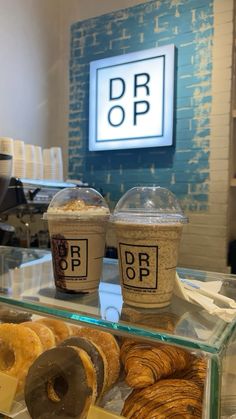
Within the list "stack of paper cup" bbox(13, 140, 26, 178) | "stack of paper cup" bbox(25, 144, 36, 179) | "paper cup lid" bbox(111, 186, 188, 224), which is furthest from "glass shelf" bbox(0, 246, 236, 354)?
"stack of paper cup" bbox(25, 144, 36, 179)

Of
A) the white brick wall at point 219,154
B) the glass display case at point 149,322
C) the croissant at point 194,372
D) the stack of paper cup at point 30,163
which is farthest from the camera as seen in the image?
the white brick wall at point 219,154

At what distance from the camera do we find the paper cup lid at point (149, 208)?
20.4 inches

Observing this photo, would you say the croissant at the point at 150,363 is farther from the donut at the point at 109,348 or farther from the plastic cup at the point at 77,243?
the plastic cup at the point at 77,243

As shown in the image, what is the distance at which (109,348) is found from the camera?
23.1 inches

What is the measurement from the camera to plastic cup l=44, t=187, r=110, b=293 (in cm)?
56

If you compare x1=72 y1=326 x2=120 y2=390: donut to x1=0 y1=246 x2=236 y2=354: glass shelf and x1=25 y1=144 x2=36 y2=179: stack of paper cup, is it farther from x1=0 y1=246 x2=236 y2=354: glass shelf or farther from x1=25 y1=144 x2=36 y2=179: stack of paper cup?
x1=25 y1=144 x2=36 y2=179: stack of paper cup

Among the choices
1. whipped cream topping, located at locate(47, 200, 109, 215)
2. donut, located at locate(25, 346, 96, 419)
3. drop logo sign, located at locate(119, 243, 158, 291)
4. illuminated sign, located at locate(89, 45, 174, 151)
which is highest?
illuminated sign, located at locate(89, 45, 174, 151)

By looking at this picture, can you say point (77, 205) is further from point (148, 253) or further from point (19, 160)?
point (19, 160)

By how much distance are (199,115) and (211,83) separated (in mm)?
211

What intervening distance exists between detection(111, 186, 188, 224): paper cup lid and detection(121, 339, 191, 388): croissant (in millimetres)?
185

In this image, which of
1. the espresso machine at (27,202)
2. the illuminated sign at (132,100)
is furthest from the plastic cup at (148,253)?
the illuminated sign at (132,100)

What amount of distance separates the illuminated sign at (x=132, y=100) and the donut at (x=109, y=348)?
1.97 meters

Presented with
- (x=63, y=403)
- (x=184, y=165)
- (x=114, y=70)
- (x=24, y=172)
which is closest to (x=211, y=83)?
(x=184, y=165)

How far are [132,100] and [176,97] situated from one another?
0.31 m
